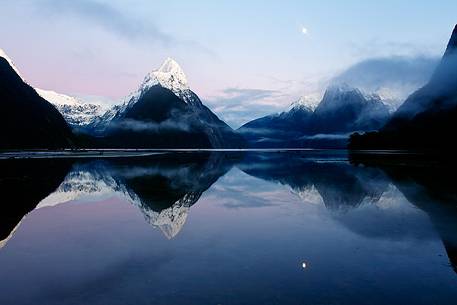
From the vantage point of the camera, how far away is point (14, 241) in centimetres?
2569

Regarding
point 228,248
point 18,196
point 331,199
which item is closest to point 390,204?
point 331,199

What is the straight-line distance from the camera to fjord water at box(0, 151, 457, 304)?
16609mm

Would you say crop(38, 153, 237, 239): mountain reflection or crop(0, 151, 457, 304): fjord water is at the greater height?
crop(0, 151, 457, 304): fjord water

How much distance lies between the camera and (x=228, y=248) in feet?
79.6

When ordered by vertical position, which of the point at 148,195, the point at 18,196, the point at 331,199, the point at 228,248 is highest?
the point at 228,248

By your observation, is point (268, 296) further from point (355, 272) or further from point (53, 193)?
point (53, 193)

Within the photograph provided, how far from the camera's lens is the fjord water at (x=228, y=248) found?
16.6m

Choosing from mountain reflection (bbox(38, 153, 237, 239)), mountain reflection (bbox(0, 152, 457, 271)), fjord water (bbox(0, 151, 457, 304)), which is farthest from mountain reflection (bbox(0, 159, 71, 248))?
mountain reflection (bbox(38, 153, 237, 239))

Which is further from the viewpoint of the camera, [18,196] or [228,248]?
[18,196]

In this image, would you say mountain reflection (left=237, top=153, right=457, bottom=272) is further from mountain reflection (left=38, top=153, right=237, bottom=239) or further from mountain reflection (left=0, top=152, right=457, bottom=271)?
mountain reflection (left=38, top=153, right=237, bottom=239)

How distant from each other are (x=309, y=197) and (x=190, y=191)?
1542 centimetres

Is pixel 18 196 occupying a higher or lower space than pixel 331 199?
higher

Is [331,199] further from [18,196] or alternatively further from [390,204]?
[18,196]

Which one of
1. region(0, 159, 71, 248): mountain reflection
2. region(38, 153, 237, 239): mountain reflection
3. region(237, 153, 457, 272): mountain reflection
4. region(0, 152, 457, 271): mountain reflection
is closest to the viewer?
region(237, 153, 457, 272): mountain reflection
